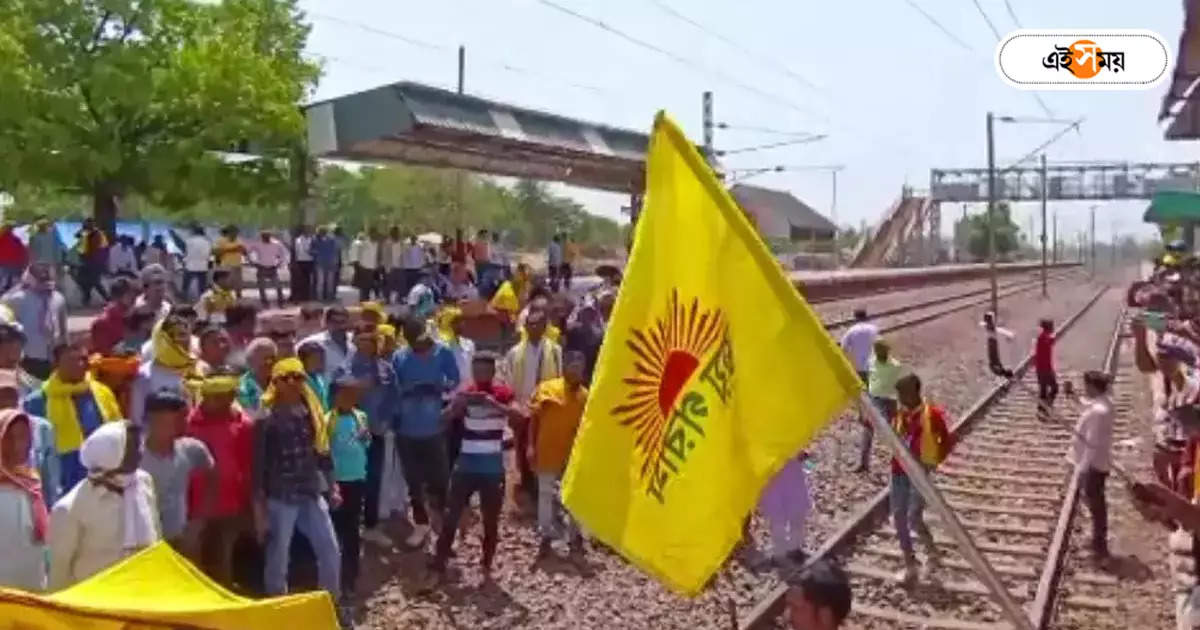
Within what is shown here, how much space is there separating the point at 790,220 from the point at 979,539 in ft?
233

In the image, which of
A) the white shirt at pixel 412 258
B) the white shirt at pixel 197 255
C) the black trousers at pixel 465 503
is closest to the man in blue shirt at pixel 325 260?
the white shirt at pixel 412 258

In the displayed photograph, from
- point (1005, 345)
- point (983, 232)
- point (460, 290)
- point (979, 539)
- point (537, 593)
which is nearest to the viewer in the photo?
point (537, 593)

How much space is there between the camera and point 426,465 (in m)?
10.2

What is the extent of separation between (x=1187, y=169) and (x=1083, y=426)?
79.9 metres

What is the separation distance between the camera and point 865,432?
15.5 metres

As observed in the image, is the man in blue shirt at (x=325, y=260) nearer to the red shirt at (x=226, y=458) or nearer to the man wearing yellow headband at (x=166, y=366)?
the man wearing yellow headband at (x=166, y=366)

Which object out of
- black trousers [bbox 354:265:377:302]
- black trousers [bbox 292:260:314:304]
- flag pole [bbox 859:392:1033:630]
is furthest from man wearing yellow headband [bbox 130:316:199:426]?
black trousers [bbox 354:265:377:302]

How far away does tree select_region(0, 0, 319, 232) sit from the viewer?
28203 millimetres

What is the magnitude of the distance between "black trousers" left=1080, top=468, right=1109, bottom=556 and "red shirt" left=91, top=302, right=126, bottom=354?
7168 mm

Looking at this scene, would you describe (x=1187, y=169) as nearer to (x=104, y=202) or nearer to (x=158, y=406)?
(x=104, y=202)

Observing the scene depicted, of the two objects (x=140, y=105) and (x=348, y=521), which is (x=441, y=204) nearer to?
(x=140, y=105)

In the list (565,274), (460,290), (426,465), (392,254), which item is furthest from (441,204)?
(426,465)

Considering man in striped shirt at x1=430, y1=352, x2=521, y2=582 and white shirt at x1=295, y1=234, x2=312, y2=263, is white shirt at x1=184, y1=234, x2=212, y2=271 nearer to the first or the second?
white shirt at x1=295, y1=234, x2=312, y2=263

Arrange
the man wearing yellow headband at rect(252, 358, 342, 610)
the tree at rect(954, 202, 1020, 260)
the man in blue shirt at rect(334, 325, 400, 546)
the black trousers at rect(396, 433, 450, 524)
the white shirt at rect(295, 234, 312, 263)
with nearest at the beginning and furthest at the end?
the man wearing yellow headband at rect(252, 358, 342, 610) → the man in blue shirt at rect(334, 325, 400, 546) → the black trousers at rect(396, 433, 450, 524) → the white shirt at rect(295, 234, 312, 263) → the tree at rect(954, 202, 1020, 260)
